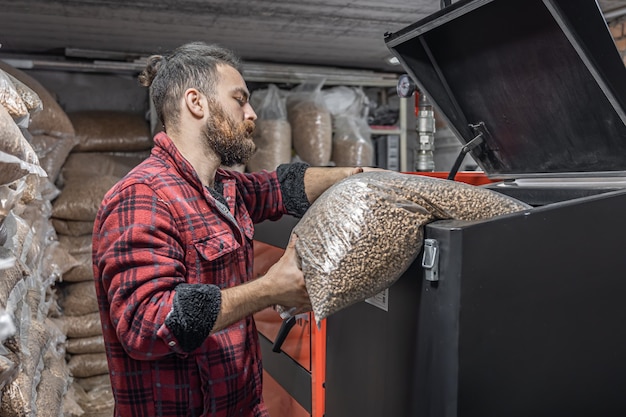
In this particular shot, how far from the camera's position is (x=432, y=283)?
760 mm

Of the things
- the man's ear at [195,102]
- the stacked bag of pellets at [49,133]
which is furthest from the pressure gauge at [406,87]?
the stacked bag of pellets at [49,133]

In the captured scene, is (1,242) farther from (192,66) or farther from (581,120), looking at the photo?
(581,120)

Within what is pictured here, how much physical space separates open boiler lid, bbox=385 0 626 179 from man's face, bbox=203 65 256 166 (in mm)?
373

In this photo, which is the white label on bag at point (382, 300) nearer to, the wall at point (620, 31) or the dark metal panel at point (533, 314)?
the dark metal panel at point (533, 314)

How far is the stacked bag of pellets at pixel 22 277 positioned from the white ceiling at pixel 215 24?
316mm

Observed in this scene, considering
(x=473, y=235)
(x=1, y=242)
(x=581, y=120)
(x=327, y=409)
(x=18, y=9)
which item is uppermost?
(x=18, y=9)

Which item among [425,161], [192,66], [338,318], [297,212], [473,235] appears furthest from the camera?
[425,161]

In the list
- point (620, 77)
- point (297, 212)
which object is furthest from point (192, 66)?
point (620, 77)

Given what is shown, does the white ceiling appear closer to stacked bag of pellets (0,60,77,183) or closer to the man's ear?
stacked bag of pellets (0,60,77,183)

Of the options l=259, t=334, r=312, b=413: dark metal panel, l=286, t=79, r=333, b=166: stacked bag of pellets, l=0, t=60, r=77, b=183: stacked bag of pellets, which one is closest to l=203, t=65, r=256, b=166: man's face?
l=259, t=334, r=312, b=413: dark metal panel

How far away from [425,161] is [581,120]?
101 cm

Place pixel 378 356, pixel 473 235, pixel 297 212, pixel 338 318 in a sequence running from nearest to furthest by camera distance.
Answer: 1. pixel 473 235
2. pixel 378 356
3. pixel 338 318
4. pixel 297 212

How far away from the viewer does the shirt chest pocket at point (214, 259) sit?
104cm

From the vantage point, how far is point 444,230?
2.40 ft
